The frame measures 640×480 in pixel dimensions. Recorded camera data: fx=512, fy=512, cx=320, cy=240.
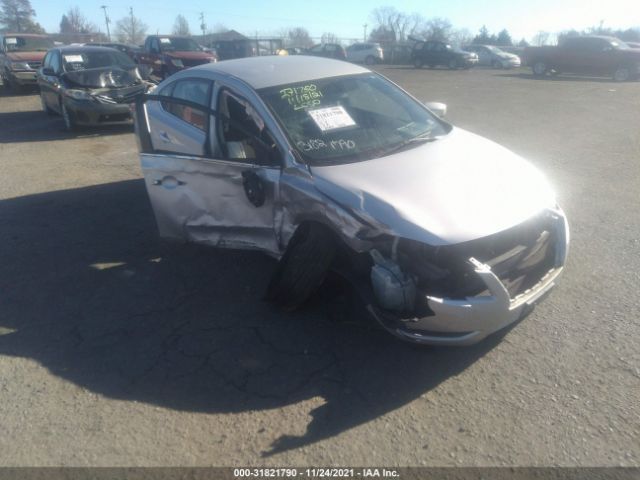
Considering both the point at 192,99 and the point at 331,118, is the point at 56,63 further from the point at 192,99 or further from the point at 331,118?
the point at 331,118

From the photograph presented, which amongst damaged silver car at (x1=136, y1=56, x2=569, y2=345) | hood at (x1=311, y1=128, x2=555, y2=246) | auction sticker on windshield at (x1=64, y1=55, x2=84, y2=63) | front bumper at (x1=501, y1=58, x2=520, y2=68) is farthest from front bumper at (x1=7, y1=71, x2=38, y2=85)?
front bumper at (x1=501, y1=58, x2=520, y2=68)

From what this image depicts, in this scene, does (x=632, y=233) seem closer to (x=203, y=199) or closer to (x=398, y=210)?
(x=398, y=210)

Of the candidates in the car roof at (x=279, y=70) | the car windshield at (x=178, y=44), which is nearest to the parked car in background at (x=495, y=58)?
the car windshield at (x=178, y=44)

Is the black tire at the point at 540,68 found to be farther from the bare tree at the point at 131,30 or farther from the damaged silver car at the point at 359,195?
the bare tree at the point at 131,30

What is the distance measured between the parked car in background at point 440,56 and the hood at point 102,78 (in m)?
22.7

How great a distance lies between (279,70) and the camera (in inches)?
175

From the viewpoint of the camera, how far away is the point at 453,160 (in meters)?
3.76

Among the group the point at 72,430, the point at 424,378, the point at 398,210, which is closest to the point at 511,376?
the point at 424,378

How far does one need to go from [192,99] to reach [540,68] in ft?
77.5

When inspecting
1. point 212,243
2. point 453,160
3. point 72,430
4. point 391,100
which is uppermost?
point 391,100

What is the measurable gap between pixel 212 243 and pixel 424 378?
215 centimetres

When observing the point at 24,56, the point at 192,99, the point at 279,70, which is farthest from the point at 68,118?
the point at 24,56

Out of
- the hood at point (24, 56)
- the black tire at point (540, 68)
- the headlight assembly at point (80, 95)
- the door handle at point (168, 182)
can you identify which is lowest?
the black tire at point (540, 68)

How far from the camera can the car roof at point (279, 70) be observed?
4.24 m
